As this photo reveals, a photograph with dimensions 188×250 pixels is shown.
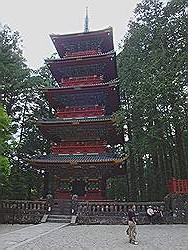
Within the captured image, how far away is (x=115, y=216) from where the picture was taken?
60.2 feet

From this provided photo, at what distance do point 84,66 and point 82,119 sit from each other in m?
4.97

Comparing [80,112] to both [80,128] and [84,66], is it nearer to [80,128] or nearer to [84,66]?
[80,128]

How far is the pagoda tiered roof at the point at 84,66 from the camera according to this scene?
23.9 meters

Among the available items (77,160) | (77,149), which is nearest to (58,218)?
(77,160)

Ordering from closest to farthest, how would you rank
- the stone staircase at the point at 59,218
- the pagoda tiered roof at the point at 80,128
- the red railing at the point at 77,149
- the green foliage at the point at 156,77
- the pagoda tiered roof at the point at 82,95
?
the stone staircase at the point at 59,218
the green foliage at the point at 156,77
the pagoda tiered roof at the point at 80,128
the red railing at the point at 77,149
the pagoda tiered roof at the point at 82,95

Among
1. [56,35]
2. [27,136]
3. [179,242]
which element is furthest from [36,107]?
[179,242]

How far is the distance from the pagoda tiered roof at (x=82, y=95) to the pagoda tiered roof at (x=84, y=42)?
13.5 feet

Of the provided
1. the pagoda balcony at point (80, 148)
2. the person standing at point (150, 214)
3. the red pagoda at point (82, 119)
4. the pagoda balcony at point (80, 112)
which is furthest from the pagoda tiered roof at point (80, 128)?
the person standing at point (150, 214)

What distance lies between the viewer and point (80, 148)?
22.2 meters

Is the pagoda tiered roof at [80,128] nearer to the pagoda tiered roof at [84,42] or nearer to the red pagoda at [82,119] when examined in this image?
the red pagoda at [82,119]

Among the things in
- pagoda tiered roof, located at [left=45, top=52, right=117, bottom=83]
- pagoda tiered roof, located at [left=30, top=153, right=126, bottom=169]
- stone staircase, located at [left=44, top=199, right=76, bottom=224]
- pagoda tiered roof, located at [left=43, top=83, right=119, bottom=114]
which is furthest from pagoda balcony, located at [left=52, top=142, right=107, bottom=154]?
pagoda tiered roof, located at [left=45, top=52, right=117, bottom=83]

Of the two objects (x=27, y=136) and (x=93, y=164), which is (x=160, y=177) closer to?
(x=93, y=164)

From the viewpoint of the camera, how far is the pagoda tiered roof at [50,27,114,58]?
24906 millimetres

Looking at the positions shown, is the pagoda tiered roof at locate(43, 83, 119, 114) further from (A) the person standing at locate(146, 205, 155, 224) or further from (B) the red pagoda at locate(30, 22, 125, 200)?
(A) the person standing at locate(146, 205, 155, 224)
